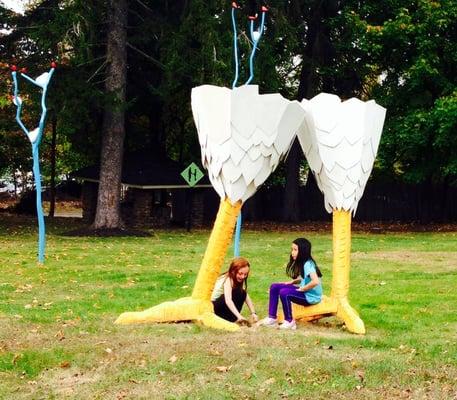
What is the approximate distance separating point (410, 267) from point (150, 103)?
17.8 meters

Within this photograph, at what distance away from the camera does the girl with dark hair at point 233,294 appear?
8.92m

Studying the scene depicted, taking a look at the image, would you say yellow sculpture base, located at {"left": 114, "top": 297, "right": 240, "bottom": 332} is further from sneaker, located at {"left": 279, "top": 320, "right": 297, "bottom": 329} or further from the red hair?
sneaker, located at {"left": 279, "top": 320, "right": 297, "bottom": 329}

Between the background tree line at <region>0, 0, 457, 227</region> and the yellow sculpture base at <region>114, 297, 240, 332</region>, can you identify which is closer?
the yellow sculpture base at <region>114, 297, 240, 332</region>

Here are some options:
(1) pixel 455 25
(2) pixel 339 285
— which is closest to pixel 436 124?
(1) pixel 455 25

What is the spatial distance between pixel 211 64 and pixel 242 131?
14.8m

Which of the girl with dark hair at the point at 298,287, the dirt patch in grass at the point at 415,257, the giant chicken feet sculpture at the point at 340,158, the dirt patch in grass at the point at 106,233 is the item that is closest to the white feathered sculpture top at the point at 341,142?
the giant chicken feet sculpture at the point at 340,158

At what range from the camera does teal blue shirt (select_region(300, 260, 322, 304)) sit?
29.6 ft

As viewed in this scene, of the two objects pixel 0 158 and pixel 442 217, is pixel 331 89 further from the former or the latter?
pixel 0 158

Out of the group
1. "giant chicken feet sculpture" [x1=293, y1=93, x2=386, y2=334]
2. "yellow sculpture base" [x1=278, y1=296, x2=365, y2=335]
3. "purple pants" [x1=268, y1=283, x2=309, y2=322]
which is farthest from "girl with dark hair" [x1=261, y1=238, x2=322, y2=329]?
"giant chicken feet sculpture" [x1=293, y1=93, x2=386, y2=334]

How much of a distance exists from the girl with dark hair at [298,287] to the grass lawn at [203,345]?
0.33m

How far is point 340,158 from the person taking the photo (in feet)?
30.9

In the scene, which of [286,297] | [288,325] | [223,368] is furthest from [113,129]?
[223,368]

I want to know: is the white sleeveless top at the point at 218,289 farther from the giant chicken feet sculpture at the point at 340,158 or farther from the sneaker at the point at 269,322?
the giant chicken feet sculpture at the point at 340,158

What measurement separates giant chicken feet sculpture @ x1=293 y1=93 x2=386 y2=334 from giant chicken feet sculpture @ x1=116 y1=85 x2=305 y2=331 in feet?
1.29
